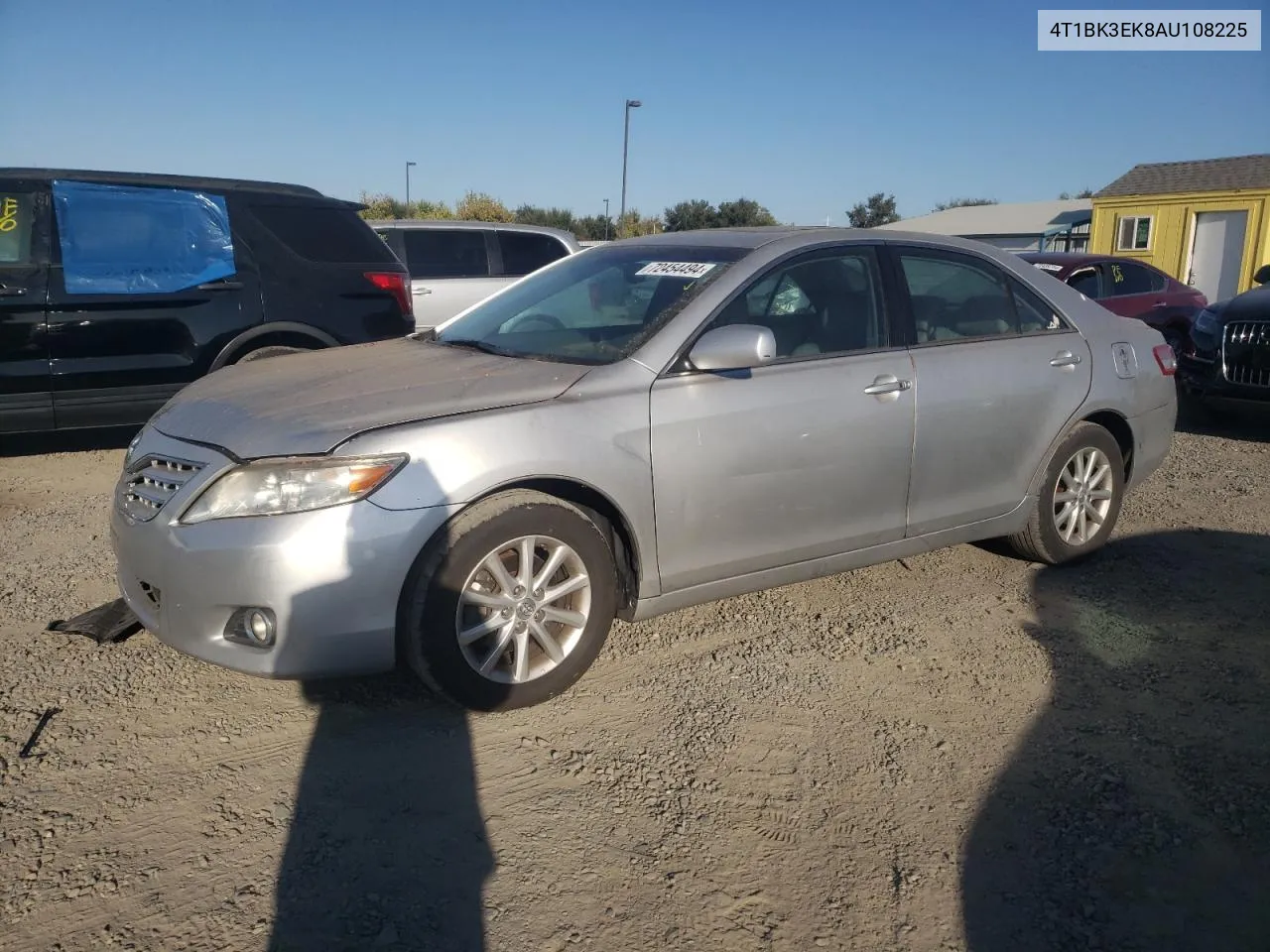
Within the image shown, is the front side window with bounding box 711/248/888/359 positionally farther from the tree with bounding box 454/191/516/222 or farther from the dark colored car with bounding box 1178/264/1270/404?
the tree with bounding box 454/191/516/222

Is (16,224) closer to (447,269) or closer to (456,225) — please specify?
(447,269)

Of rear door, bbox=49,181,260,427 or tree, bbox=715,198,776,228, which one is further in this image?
tree, bbox=715,198,776,228

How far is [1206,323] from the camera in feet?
27.9

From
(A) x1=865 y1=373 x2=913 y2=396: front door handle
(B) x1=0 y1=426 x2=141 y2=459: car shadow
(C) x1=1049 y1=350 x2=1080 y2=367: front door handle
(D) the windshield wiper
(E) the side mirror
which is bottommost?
(B) x1=0 y1=426 x2=141 y2=459: car shadow

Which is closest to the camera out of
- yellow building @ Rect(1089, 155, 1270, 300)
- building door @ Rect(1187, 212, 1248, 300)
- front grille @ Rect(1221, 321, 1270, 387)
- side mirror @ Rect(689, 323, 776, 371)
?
side mirror @ Rect(689, 323, 776, 371)

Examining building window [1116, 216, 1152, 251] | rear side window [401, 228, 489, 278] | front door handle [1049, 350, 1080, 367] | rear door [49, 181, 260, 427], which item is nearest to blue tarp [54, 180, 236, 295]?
rear door [49, 181, 260, 427]

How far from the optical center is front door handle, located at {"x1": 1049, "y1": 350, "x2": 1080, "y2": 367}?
461 cm

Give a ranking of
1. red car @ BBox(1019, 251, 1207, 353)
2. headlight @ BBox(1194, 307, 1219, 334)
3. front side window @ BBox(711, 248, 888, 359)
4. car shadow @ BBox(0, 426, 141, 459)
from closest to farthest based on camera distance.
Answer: front side window @ BBox(711, 248, 888, 359)
car shadow @ BBox(0, 426, 141, 459)
headlight @ BBox(1194, 307, 1219, 334)
red car @ BBox(1019, 251, 1207, 353)

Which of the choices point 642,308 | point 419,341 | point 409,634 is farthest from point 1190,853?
point 419,341

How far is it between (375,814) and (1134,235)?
2779cm

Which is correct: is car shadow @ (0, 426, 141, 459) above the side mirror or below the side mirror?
below

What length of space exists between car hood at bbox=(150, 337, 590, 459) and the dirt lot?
0.96 metres

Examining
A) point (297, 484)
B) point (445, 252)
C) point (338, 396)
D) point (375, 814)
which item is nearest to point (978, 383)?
point (338, 396)

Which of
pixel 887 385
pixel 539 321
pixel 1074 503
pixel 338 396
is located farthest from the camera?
pixel 1074 503
